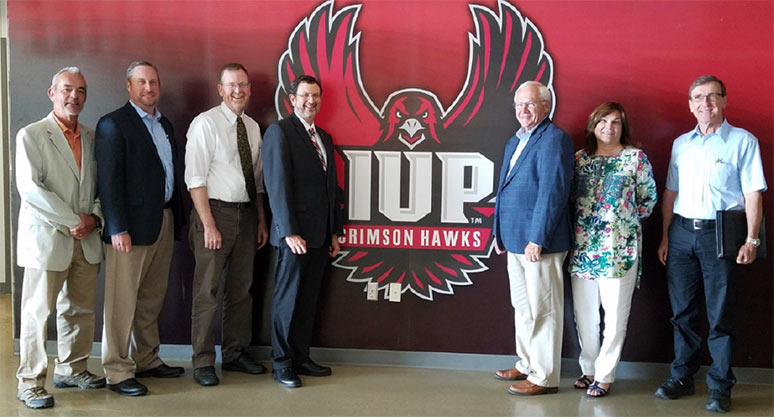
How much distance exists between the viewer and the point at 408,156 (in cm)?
431

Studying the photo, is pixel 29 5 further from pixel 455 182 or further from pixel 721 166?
pixel 721 166

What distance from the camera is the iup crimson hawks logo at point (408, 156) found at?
426 centimetres

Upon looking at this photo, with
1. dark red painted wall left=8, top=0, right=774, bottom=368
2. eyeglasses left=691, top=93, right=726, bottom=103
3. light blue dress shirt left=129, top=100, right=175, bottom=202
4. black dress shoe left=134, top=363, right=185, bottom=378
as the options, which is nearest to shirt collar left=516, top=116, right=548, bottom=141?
dark red painted wall left=8, top=0, right=774, bottom=368

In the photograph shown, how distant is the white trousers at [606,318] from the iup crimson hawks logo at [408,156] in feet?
2.33

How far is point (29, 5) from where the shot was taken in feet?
14.5

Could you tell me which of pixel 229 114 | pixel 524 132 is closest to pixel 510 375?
pixel 524 132

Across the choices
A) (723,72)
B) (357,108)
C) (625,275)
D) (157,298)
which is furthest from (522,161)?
(157,298)

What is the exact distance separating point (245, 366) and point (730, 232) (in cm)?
302

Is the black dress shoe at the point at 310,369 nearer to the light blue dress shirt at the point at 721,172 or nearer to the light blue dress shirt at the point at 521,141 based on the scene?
the light blue dress shirt at the point at 521,141

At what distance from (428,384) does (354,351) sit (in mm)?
637

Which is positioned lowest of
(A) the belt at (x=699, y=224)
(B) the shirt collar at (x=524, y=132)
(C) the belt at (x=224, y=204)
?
(A) the belt at (x=699, y=224)

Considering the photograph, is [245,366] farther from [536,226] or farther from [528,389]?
[536,226]

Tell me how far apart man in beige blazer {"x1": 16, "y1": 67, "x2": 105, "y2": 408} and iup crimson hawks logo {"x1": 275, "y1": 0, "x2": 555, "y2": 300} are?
131 cm

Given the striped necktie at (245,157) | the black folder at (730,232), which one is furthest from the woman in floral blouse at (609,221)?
the striped necktie at (245,157)
